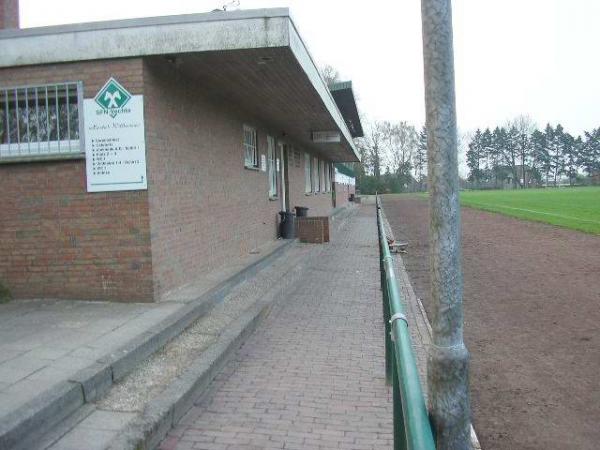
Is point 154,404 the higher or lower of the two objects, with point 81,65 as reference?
lower

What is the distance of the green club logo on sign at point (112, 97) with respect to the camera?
260 inches

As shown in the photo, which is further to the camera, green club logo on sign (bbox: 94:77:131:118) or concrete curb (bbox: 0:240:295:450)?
green club logo on sign (bbox: 94:77:131:118)

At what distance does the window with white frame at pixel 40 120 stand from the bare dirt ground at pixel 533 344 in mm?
5225

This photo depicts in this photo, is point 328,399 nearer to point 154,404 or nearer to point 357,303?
point 154,404

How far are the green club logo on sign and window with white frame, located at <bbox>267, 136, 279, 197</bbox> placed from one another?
24.2 ft

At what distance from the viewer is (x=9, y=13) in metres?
8.45

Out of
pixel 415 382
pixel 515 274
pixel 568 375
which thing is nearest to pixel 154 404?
pixel 415 382

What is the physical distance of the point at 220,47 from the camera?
639cm

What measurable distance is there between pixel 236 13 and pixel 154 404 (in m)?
4.29

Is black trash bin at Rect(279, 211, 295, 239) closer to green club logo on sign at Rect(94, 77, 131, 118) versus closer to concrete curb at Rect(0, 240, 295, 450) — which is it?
concrete curb at Rect(0, 240, 295, 450)

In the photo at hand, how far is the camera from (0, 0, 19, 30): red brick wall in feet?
27.2

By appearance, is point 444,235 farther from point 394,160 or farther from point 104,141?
point 394,160

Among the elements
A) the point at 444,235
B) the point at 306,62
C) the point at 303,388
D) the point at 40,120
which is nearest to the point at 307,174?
the point at 306,62

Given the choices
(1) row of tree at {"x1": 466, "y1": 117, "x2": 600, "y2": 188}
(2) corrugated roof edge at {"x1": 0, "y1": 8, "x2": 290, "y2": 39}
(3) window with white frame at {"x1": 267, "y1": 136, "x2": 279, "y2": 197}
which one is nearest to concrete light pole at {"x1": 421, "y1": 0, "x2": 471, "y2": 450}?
(2) corrugated roof edge at {"x1": 0, "y1": 8, "x2": 290, "y2": 39}
